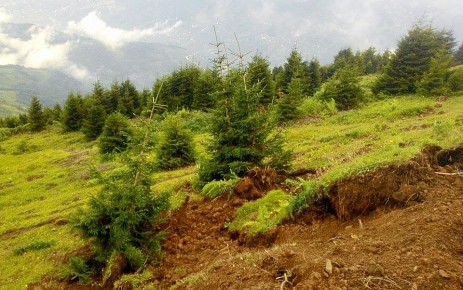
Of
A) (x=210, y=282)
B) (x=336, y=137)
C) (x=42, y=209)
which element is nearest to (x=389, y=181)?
(x=210, y=282)

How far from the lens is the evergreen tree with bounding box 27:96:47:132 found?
176 feet

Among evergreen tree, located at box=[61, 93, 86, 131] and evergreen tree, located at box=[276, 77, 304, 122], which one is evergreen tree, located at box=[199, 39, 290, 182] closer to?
evergreen tree, located at box=[276, 77, 304, 122]

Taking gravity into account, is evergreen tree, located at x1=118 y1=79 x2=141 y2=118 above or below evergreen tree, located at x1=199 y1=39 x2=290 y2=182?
above

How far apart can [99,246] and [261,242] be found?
4681 mm

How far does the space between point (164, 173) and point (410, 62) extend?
79.6 ft

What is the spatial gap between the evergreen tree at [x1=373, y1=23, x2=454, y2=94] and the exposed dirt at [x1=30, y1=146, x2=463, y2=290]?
81.2ft

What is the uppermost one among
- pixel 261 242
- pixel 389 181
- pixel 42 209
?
pixel 389 181

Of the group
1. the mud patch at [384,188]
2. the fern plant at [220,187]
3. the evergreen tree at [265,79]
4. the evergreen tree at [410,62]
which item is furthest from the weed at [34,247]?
the evergreen tree at [410,62]

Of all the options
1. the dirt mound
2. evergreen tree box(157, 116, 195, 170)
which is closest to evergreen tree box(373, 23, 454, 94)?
evergreen tree box(157, 116, 195, 170)

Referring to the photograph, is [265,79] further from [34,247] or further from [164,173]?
[34,247]

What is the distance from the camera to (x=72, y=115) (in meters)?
48.7

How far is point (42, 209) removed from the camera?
775 inches

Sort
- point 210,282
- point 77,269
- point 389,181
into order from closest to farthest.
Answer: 1. point 210,282
2. point 389,181
3. point 77,269

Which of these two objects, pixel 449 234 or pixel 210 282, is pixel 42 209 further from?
pixel 449 234
